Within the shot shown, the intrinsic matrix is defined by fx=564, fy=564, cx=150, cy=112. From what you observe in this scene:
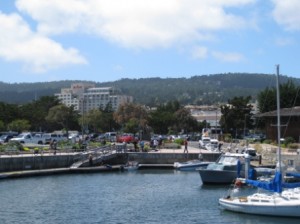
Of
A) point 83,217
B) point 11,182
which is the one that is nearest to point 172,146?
point 11,182

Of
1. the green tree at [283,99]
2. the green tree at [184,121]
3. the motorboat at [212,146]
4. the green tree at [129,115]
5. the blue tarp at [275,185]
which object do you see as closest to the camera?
the blue tarp at [275,185]

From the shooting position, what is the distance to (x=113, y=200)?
40062 mm

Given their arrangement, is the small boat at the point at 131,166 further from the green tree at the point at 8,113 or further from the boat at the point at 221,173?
the green tree at the point at 8,113

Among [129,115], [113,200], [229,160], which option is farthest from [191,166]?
[129,115]

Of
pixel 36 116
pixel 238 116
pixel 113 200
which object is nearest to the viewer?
pixel 113 200

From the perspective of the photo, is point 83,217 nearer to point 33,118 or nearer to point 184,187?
point 184,187

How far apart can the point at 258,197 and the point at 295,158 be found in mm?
21409

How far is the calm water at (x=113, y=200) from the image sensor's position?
33.2 meters

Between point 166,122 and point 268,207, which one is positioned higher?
point 166,122

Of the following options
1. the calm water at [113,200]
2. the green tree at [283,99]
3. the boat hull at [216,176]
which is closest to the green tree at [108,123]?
the green tree at [283,99]

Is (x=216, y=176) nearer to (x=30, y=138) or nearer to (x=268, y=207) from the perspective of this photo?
(x=268, y=207)

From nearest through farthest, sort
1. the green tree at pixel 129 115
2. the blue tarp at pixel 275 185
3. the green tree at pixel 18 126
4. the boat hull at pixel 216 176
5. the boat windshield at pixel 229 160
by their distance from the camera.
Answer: the blue tarp at pixel 275 185 → the boat hull at pixel 216 176 → the boat windshield at pixel 229 160 → the green tree at pixel 18 126 → the green tree at pixel 129 115

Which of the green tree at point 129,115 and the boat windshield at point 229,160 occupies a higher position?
the green tree at point 129,115

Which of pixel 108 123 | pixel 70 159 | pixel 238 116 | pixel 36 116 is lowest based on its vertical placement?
pixel 70 159
